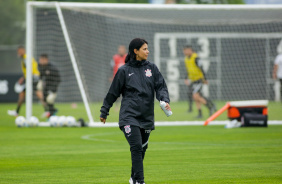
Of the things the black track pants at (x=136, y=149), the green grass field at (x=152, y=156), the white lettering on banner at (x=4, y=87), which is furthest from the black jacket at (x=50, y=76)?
the white lettering on banner at (x=4, y=87)

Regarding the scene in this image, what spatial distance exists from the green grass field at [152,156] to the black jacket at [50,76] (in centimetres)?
334

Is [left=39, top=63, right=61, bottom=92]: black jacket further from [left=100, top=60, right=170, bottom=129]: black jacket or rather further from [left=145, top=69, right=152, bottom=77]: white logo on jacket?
[left=145, top=69, right=152, bottom=77]: white logo on jacket

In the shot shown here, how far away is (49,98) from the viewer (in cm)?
1873

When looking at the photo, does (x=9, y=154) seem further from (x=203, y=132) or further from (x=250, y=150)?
(x=203, y=132)

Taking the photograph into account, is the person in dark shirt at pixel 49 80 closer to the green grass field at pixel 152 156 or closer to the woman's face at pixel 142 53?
the green grass field at pixel 152 156

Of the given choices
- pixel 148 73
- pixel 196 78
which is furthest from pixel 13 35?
pixel 148 73

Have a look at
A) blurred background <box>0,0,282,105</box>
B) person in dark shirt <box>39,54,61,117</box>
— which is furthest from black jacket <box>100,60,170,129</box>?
blurred background <box>0,0,282,105</box>

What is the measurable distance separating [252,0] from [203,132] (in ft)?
34.4

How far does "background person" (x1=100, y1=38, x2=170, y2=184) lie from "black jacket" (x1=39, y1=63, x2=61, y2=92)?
39.5 feet

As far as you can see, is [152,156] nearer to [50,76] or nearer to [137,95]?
[137,95]

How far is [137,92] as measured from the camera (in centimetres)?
691

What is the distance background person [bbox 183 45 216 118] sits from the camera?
62.7 ft

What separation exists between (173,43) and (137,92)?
66.2 ft

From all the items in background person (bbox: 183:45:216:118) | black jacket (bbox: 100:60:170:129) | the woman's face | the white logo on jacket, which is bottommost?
background person (bbox: 183:45:216:118)
